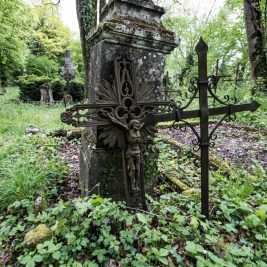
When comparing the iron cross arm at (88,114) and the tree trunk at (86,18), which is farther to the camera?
the tree trunk at (86,18)

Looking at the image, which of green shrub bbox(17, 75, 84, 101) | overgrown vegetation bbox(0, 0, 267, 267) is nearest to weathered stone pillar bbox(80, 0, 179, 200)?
overgrown vegetation bbox(0, 0, 267, 267)

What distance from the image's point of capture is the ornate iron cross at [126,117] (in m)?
1.92

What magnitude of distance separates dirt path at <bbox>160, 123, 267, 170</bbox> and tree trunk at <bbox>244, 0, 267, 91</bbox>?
2724 millimetres

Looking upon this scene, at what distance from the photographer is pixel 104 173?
2443mm

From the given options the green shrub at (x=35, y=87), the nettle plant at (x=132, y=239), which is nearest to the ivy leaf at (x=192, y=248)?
the nettle plant at (x=132, y=239)

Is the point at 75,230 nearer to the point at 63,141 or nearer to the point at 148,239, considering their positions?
the point at 148,239

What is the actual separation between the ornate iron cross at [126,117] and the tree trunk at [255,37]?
7.17m

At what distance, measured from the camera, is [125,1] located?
2.33 metres

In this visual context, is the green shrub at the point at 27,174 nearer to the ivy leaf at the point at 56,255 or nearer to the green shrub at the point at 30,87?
the ivy leaf at the point at 56,255

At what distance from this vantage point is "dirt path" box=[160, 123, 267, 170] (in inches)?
165

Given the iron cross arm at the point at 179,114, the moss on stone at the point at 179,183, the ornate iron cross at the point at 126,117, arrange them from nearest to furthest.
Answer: the ornate iron cross at the point at 126,117, the iron cross arm at the point at 179,114, the moss on stone at the point at 179,183

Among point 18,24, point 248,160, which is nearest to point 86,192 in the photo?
point 248,160

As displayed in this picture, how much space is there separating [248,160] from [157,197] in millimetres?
2333

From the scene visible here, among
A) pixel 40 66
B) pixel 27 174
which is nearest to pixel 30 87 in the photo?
pixel 40 66
